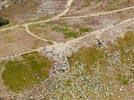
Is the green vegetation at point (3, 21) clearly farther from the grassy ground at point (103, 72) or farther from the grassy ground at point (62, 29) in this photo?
the grassy ground at point (103, 72)

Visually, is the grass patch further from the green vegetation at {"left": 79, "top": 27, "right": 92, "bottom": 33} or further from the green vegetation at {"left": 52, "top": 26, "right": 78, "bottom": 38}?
the green vegetation at {"left": 79, "top": 27, "right": 92, "bottom": 33}

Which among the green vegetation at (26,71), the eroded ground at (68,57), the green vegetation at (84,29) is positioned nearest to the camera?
the green vegetation at (26,71)

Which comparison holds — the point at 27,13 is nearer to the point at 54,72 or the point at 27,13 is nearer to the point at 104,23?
the point at 104,23

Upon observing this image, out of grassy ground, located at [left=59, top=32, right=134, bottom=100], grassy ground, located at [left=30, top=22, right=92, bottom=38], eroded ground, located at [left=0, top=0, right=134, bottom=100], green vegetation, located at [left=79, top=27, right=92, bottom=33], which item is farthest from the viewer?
green vegetation, located at [left=79, top=27, right=92, bottom=33]

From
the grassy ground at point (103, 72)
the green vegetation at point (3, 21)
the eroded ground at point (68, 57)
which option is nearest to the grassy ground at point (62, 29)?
the eroded ground at point (68, 57)

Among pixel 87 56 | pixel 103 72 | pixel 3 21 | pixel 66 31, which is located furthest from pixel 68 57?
pixel 3 21

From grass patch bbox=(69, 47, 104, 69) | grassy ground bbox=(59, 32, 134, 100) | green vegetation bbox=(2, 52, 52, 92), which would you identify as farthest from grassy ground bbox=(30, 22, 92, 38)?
green vegetation bbox=(2, 52, 52, 92)

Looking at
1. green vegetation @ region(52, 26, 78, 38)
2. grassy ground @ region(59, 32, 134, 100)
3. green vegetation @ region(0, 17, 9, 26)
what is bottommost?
grassy ground @ region(59, 32, 134, 100)

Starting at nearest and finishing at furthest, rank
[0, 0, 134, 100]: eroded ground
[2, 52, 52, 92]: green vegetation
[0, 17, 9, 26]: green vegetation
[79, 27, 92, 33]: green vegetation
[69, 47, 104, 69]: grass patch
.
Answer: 1. [2, 52, 52, 92]: green vegetation
2. [0, 0, 134, 100]: eroded ground
3. [69, 47, 104, 69]: grass patch
4. [79, 27, 92, 33]: green vegetation
5. [0, 17, 9, 26]: green vegetation

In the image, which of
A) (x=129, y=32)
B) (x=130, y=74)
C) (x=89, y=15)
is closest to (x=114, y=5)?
(x=89, y=15)
